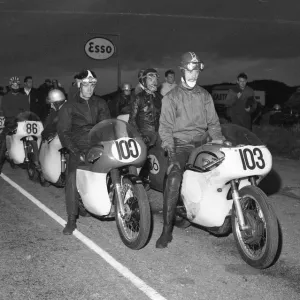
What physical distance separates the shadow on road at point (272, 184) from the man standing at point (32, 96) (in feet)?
19.0

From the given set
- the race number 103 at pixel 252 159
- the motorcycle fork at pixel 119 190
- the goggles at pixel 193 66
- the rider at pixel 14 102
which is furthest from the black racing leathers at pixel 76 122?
the rider at pixel 14 102

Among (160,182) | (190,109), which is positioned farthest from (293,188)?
(190,109)

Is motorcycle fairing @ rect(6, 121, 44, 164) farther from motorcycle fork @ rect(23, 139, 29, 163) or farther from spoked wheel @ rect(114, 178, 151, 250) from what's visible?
spoked wheel @ rect(114, 178, 151, 250)

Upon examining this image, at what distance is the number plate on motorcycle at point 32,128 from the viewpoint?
10.3 meters

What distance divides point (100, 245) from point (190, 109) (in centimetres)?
176

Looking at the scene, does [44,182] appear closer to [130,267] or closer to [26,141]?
[26,141]

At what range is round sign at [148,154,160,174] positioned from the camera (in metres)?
7.64

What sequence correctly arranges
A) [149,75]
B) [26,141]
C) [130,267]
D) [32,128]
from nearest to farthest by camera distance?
[130,267]
[149,75]
[32,128]
[26,141]

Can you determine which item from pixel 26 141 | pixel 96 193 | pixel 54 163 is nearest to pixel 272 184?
pixel 54 163

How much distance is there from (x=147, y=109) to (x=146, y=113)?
0.07m

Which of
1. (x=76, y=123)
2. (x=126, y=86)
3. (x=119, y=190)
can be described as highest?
(x=126, y=86)

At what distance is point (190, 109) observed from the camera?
573 cm

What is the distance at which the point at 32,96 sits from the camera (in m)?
12.7

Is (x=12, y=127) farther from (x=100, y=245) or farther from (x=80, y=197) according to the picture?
(x=100, y=245)
